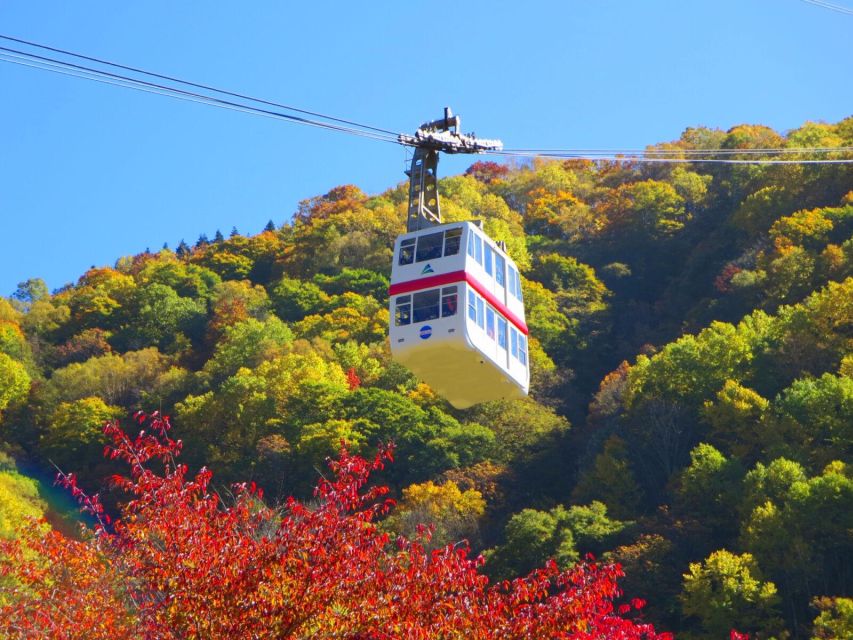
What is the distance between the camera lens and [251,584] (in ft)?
64.6

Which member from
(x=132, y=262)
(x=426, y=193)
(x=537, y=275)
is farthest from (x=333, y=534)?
(x=132, y=262)

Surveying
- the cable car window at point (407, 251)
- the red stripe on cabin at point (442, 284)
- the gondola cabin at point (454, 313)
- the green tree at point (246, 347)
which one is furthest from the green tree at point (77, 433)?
the red stripe on cabin at point (442, 284)

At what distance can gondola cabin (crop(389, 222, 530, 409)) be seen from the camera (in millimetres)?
27750

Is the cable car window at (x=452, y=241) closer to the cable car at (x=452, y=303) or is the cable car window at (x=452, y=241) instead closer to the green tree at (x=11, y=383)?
the cable car at (x=452, y=303)

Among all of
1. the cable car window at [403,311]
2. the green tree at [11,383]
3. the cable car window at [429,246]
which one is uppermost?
the green tree at [11,383]

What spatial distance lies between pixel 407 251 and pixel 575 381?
168ft

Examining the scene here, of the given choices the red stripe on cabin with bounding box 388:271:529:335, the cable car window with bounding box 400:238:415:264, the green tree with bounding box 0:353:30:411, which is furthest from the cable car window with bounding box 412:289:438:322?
the green tree with bounding box 0:353:30:411

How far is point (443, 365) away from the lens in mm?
28266

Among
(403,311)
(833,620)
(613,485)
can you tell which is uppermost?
(613,485)

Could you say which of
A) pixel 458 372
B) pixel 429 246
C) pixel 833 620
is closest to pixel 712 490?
pixel 833 620

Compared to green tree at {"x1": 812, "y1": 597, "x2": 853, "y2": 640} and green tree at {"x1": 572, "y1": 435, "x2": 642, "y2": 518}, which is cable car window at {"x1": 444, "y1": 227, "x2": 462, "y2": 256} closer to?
green tree at {"x1": 812, "y1": 597, "x2": 853, "y2": 640}

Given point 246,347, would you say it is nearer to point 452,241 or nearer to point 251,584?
point 452,241

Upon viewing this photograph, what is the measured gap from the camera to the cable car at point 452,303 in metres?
27.8

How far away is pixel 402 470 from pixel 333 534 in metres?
45.1
